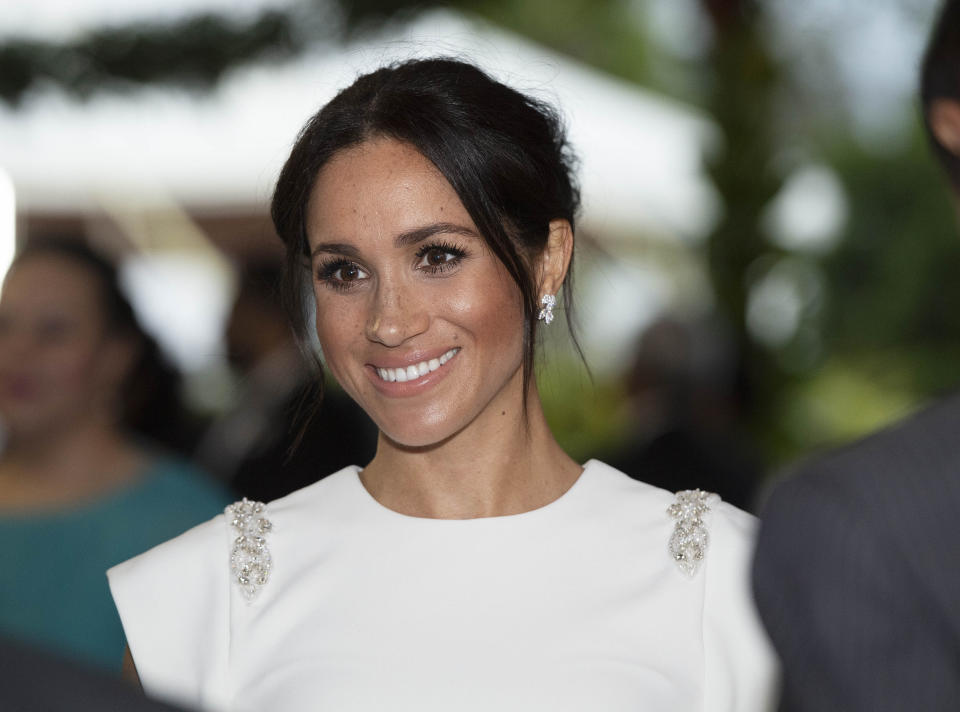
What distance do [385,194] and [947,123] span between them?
75 centimetres

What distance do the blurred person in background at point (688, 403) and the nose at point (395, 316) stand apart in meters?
0.68

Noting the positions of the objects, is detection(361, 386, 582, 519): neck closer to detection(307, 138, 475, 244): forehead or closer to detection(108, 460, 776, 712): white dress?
detection(108, 460, 776, 712): white dress

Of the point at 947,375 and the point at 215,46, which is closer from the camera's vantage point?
the point at 215,46

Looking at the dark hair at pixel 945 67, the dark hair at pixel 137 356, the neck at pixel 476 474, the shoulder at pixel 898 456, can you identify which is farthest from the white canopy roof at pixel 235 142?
the shoulder at pixel 898 456

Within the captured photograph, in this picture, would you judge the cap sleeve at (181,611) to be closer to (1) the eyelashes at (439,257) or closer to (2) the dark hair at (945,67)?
(1) the eyelashes at (439,257)

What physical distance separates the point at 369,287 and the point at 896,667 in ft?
3.01

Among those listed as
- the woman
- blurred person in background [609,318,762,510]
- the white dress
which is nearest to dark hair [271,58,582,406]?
the woman

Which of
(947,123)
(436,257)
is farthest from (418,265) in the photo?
(947,123)

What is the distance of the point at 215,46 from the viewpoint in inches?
136

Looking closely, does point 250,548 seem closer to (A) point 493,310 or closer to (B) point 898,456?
(A) point 493,310

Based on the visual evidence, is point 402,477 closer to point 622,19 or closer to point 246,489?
point 246,489

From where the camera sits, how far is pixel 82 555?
7.45 ft

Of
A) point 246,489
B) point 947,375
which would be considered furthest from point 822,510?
point 947,375

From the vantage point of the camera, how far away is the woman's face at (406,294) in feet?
5.24
